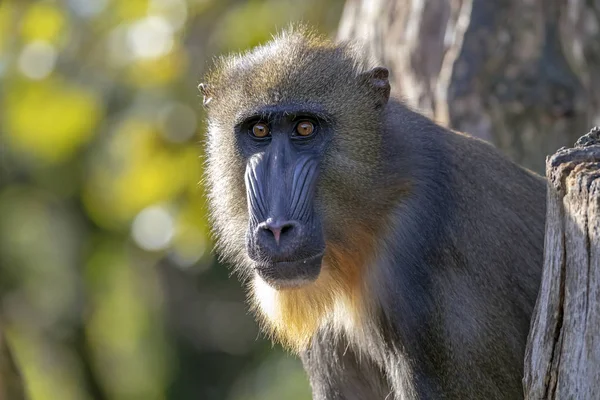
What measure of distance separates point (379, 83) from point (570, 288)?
1791 millimetres

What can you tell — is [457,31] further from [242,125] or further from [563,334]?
[563,334]

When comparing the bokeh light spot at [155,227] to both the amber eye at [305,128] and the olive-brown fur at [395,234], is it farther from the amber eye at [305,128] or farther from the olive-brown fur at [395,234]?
the amber eye at [305,128]

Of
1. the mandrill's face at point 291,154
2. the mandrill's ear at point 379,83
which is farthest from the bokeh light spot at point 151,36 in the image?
the mandrill's ear at point 379,83

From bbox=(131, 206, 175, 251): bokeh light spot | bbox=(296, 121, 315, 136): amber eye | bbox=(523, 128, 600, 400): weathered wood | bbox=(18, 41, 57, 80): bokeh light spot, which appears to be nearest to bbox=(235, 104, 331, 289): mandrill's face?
bbox=(296, 121, 315, 136): amber eye

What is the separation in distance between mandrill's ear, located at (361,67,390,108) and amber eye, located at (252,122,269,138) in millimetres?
595

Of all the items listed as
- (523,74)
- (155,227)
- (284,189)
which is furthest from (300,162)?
(155,227)

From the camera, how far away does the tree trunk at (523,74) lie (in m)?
7.52

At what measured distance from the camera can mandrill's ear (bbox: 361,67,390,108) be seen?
545 centimetres

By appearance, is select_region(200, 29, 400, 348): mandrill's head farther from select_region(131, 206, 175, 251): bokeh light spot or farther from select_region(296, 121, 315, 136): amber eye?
select_region(131, 206, 175, 251): bokeh light spot

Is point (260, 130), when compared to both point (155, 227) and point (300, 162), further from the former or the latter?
point (155, 227)

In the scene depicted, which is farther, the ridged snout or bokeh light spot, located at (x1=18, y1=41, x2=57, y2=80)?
bokeh light spot, located at (x1=18, y1=41, x2=57, y2=80)

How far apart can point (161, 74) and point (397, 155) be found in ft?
15.2

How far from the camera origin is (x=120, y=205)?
10055mm

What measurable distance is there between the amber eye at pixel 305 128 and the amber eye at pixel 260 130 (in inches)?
6.9
